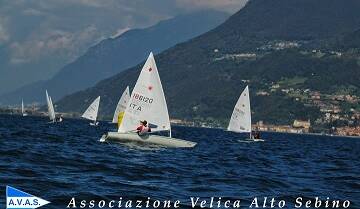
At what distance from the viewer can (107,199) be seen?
27.5m

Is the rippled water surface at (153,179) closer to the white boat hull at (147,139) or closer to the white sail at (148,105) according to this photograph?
the white boat hull at (147,139)

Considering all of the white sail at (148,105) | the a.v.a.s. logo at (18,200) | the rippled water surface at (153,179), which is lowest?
the rippled water surface at (153,179)

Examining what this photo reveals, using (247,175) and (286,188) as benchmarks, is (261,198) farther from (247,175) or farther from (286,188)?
(247,175)

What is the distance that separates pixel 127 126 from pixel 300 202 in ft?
112

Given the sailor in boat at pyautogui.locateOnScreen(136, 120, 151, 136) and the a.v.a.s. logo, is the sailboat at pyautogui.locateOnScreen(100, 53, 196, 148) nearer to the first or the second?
the sailor in boat at pyautogui.locateOnScreen(136, 120, 151, 136)

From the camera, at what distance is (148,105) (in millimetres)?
62812

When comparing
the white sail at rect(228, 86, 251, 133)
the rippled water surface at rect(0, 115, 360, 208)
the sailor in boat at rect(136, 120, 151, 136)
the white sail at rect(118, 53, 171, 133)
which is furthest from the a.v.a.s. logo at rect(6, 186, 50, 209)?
the white sail at rect(228, 86, 251, 133)

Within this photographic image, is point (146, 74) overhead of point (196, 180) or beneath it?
overhead

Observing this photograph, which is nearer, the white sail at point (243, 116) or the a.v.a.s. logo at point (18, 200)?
the a.v.a.s. logo at point (18, 200)

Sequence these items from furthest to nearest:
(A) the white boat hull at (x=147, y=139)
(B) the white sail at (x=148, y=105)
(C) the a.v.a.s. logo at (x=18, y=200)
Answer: (B) the white sail at (x=148, y=105)
(A) the white boat hull at (x=147, y=139)
(C) the a.v.a.s. logo at (x=18, y=200)

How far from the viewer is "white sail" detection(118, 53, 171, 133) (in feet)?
205

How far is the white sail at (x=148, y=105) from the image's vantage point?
6256 cm

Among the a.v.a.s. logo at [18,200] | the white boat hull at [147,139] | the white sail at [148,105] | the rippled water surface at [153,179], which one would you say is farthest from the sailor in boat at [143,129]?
the a.v.a.s. logo at [18,200]

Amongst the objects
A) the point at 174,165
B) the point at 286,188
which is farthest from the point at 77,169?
the point at 286,188
